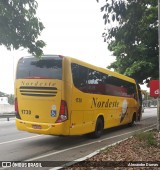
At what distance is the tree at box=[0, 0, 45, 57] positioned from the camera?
7242 millimetres

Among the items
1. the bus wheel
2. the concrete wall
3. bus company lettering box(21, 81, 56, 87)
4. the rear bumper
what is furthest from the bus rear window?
the concrete wall

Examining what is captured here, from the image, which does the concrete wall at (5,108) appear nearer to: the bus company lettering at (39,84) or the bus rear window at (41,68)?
the bus rear window at (41,68)

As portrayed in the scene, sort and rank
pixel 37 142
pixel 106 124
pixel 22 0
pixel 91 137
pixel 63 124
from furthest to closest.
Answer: pixel 106 124 → pixel 91 137 → pixel 37 142 → pixel 63 124 → pixel 22 0

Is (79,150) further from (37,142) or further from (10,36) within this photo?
(10,36)

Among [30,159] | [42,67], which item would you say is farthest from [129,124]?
[30,159]

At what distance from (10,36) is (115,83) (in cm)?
1114

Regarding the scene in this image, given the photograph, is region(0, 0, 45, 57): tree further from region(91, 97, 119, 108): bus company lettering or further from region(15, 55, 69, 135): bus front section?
region(91, 97, 119, 108): bus company lettering

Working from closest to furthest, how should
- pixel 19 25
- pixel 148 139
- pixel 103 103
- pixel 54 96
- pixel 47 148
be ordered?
pixel 19 25, pixel 148 139, pixel 47 148, pixel 54 96, pixel 103 103

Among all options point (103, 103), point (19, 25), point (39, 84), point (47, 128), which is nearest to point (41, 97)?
point (39, 84)

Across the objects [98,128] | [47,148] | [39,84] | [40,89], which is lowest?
[47,148]

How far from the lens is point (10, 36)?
7707 mm

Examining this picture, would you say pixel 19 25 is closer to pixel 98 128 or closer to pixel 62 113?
pixel 62 113

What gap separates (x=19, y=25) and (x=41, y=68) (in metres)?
5.29

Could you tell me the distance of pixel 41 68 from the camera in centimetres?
1300
